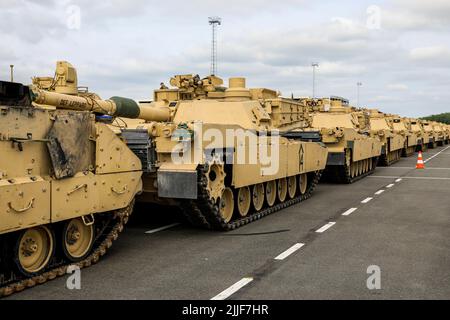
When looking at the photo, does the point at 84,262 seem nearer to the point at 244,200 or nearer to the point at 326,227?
the point at 244,200

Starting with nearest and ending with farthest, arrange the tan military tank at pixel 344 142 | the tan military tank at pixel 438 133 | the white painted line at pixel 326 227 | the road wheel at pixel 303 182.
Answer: the white painted line at pixel 326 227 → the road wheel at pixel 303 182 → the tan military tank at pixel 344 142 → the tan military tank at pixel 438 133

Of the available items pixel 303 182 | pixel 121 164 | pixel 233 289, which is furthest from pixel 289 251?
pixel 303 182

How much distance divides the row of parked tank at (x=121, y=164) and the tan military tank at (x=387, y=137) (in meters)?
11.1

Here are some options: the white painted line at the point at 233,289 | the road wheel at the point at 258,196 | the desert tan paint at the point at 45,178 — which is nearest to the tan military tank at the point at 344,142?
the road wheel at the point at 258,196

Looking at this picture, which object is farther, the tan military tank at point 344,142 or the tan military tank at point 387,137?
the tan military tank at point 387,137

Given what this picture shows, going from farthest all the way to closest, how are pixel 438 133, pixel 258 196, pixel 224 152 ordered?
1. pixel 438 133
2. pixel 258 196
3. pixel 224 152

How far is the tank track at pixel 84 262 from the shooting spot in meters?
6.11

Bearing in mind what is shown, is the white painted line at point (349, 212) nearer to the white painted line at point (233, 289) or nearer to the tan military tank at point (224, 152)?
the tan military tank at point (224, 152)

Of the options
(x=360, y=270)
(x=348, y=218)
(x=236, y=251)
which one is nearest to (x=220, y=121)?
(x=348, y=218)

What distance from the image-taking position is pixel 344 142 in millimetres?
18078

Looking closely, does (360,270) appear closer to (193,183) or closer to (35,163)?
(193,183)

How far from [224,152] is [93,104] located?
2.68 meters

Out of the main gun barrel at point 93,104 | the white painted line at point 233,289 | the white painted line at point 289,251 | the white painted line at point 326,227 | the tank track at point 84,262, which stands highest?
the main gun barrel at point 93,104
